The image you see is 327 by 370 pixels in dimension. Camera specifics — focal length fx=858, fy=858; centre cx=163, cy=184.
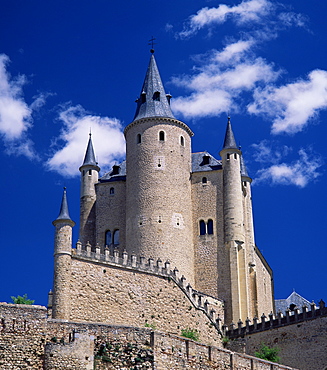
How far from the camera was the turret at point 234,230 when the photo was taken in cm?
5562

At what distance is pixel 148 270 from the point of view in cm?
5069

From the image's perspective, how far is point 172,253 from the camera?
2233 inches

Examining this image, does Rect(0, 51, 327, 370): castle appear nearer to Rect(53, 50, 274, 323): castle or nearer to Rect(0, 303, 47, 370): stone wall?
Rect(53, 50, 274, 323): castle

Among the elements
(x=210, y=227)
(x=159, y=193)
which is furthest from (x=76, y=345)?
(x=210, y=227)

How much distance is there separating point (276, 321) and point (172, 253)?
10.3m

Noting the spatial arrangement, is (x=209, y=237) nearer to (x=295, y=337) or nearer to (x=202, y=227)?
(x=202, y=227)

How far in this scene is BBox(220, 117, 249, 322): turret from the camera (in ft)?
182

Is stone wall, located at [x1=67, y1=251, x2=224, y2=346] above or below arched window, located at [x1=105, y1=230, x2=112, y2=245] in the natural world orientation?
below

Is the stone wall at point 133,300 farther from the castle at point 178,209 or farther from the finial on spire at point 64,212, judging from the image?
the castle at point 178,209

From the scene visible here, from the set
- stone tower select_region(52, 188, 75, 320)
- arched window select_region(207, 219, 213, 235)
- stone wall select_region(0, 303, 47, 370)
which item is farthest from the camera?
arched window select_region(207, 219, 213, 235)

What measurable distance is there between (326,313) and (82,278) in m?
13.5

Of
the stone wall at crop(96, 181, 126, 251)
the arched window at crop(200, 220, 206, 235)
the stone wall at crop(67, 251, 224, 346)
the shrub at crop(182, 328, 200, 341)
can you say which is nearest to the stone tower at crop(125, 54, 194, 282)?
the arched window at crop(200, 220, 206, 235)

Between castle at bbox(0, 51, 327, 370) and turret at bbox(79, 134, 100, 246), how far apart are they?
8 centimetres

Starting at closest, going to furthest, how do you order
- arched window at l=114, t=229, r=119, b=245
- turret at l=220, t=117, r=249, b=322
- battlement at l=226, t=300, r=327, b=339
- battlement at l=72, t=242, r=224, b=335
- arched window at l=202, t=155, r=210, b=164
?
battlement at l=226, t=300, r=327, b=339, battlement at l=72, t=242, r=224, b=335, turret at l=220, t=117, r=249, b=322, arched window at l=114, t=229, r=119, b=245, arched window at l=202, t=155, r=210, b=164
